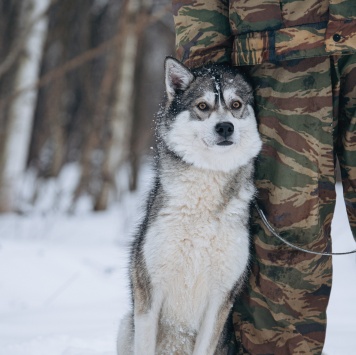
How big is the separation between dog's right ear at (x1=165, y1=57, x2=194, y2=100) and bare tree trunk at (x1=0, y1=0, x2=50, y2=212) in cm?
616

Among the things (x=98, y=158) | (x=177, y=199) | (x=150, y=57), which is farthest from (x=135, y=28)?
(x=150, y=57)

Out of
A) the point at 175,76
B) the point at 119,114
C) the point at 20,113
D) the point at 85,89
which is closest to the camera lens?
the point at 175,76

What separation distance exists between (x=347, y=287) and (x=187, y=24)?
2.24 metres

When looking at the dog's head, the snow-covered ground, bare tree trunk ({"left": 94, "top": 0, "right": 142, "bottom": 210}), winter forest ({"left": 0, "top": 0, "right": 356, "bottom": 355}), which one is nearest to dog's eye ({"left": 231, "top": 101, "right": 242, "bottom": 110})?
the dog's head

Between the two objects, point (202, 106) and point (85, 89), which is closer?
point (202, 106)

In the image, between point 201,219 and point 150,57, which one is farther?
point 150,57

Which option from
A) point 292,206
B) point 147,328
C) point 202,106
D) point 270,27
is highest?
point 270,27

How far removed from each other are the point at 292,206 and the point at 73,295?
2.88m

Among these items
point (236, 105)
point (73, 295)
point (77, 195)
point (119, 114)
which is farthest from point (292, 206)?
point (77, 195)

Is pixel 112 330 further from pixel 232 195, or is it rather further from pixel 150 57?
pixel 150 57

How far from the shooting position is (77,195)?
397 inches

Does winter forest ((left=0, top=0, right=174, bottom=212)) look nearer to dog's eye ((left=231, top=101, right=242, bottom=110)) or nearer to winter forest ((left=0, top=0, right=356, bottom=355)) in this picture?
winter forest ((left=0, top=0, right=356, bottom=355))

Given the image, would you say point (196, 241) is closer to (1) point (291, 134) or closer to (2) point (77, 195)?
(1) point (291, 134)

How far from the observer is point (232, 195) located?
274 centimetres
